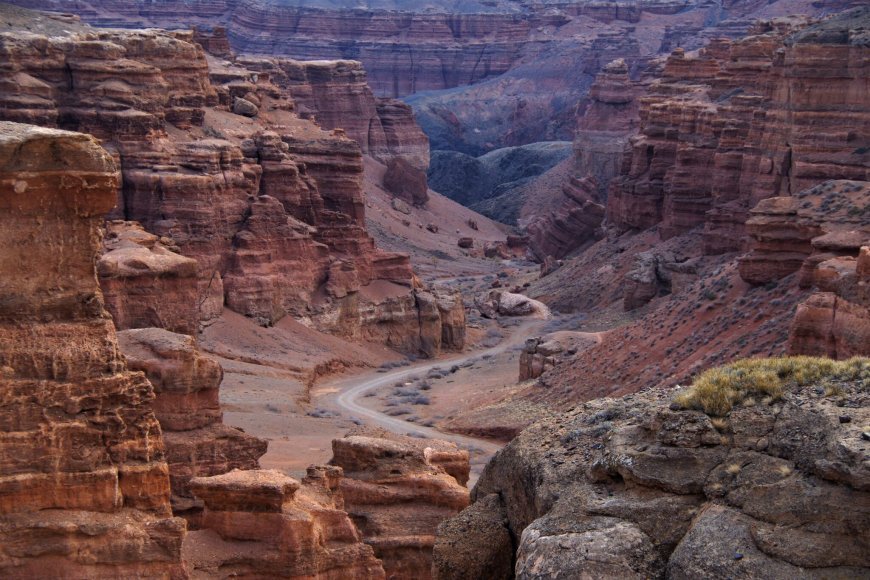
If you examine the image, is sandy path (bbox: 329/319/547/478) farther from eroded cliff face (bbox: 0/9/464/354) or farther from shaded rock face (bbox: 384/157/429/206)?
shaded rock face (bbox: 384/157/429/206)

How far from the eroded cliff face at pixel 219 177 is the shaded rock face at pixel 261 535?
20.9 meters

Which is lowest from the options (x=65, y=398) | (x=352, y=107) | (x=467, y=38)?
(x=352, y=107)

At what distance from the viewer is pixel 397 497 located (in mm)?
25109

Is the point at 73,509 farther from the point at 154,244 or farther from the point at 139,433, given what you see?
the point at 154,244

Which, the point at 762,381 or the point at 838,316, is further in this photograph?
the point at 838,316

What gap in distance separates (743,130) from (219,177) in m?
23.3

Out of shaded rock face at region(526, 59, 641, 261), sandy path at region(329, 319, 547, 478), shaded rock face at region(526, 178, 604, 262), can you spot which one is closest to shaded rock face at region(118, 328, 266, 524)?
sandy path at region(329, 319, 547, 478)

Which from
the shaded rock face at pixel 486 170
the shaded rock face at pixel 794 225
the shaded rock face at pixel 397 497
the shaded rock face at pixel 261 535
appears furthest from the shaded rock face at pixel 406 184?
the shaded rock face at pixel 261 535

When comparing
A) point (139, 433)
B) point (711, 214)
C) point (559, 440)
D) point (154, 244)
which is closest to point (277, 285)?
point (154, 244)

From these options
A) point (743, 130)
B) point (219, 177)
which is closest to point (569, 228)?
point (743, 130)

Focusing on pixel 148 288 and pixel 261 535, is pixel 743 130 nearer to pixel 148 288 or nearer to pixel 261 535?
pixel 148 288

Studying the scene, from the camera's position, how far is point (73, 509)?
19.2 metres

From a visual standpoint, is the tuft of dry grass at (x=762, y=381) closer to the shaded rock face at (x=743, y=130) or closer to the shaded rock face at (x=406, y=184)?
the shaded rock face at (x=743, y=130)

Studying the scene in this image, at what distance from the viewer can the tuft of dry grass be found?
1362cm
